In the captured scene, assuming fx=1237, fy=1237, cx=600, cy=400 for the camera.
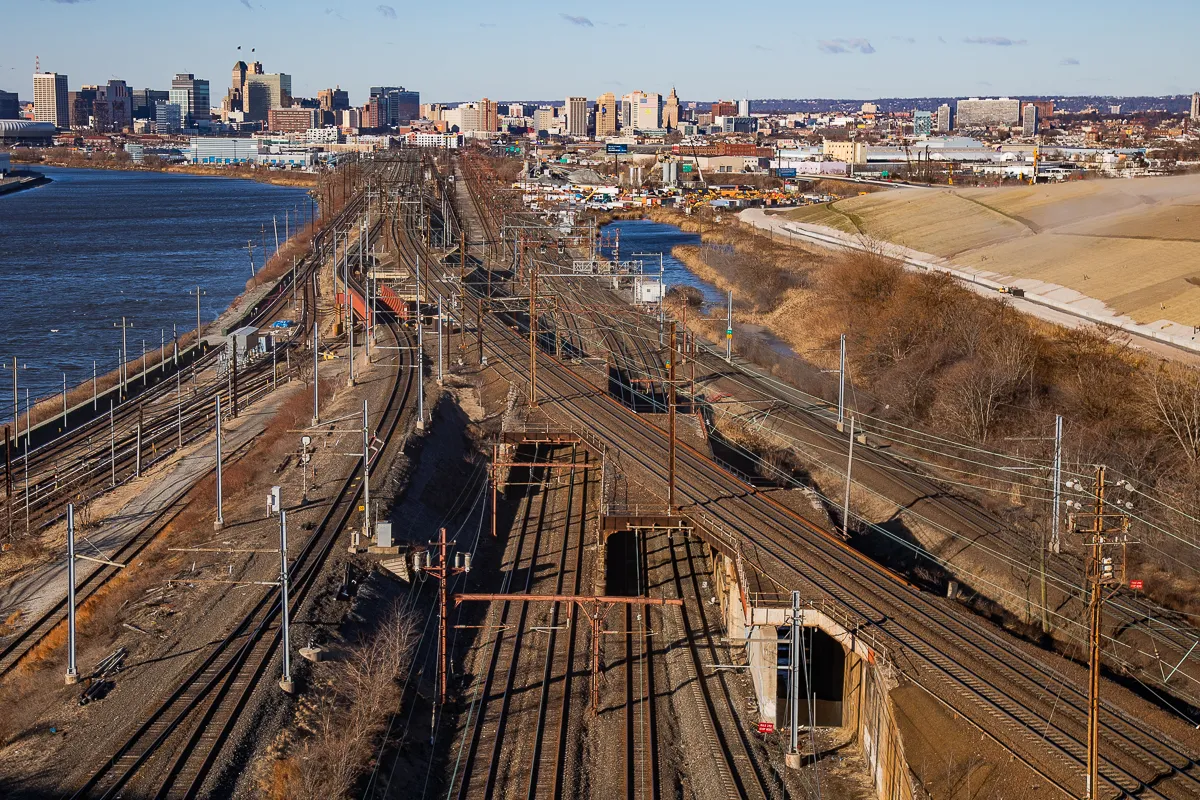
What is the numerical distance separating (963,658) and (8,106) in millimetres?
205840

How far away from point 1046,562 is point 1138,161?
3149 inches

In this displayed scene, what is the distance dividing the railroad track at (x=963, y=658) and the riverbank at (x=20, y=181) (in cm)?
9877

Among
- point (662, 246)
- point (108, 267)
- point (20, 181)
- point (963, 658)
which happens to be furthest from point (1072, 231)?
point (20, 181)

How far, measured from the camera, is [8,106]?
189m

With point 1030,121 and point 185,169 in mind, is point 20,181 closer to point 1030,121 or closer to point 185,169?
point 185,169

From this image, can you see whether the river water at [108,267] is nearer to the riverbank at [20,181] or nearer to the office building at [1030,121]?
the riverbank at [20,181]

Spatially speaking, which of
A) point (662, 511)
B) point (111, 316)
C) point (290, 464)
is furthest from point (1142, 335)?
point (111, 316)

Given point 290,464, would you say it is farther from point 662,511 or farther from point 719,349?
point 719,349

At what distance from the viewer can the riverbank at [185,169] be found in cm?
12069

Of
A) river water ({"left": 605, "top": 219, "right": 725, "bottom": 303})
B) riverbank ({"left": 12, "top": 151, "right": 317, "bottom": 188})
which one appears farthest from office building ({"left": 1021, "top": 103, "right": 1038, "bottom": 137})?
river water ({"left": 605, "top": 219, "right": 725, "bottom": 303})

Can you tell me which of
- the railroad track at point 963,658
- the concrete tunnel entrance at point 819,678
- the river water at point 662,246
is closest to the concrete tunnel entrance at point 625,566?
the railroad track at point 963,658

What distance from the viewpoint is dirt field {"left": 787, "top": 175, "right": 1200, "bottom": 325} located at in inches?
1261

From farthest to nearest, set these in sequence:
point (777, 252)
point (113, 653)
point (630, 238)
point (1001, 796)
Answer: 1. point (630, 238)
2. point (777, 252)
3. point (113, 653)
4. point (1001, 796)

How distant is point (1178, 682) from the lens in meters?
13.2
